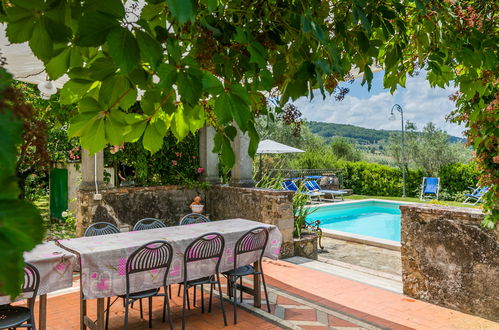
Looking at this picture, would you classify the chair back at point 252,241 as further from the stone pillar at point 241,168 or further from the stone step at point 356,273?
the stone pillar at point 241,168

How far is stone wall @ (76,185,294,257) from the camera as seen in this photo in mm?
6871

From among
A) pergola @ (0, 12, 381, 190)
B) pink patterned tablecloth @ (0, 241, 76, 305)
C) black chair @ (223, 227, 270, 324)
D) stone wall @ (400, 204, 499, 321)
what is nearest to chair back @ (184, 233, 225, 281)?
black chair @ (223, 227, 270, 324)

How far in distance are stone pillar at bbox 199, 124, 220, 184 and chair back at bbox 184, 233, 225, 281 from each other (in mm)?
4370

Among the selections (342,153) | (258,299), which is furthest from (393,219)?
(342,153)

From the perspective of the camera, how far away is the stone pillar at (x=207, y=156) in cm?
864

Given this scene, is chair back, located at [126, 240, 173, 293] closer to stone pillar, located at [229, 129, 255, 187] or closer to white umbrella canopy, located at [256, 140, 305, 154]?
stone pillar, located at [229, 129, 255, 187]

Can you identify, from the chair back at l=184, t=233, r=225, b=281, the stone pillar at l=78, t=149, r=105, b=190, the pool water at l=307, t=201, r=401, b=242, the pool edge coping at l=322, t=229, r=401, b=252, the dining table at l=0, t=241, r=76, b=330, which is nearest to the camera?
the dining table at l=0, t=241, r=76, b=330

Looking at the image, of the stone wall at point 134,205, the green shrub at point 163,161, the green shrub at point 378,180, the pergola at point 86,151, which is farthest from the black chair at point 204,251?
the green shrub at point 378,180

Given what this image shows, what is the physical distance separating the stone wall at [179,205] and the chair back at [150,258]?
318cm

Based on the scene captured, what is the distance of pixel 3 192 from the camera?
0.27 metres

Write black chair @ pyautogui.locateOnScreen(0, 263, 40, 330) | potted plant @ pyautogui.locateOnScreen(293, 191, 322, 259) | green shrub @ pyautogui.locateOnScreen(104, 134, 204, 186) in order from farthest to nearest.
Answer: green shrub @ pyautogui.locateOnScreen(104, 134, 204, 186) → potted plant @ pyautogui.locateOnScreen(293, 191, 322, 259) → black chair @ pyautogui.locateOnScreen(0, 263, 40, 330)

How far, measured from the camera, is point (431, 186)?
1712 cm

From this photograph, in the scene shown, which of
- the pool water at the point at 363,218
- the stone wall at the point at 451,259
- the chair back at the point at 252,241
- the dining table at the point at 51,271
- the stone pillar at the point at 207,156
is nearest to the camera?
the dining table at the point at 51,271

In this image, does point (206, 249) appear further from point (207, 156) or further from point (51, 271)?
point (207, 156)
